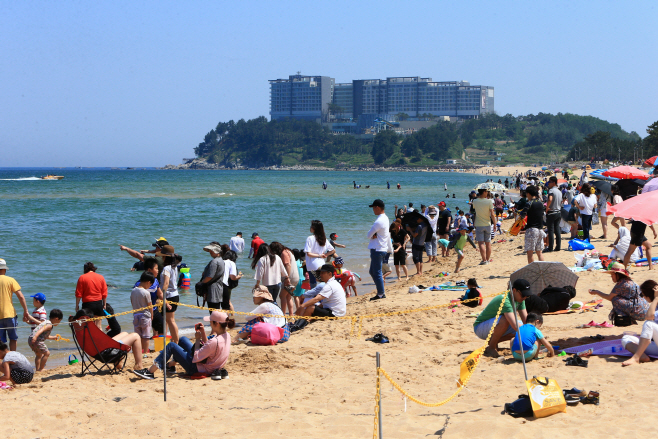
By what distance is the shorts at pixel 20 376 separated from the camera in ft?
21.1

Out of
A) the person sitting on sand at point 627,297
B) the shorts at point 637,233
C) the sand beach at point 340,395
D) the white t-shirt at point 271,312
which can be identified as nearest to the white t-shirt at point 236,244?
the white t-shirt at point 271,312

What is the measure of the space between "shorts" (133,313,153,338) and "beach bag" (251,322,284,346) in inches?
53.2

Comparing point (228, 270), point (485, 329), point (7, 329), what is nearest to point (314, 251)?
point (228, 270)

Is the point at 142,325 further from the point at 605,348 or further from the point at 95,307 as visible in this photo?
the point at 605,348

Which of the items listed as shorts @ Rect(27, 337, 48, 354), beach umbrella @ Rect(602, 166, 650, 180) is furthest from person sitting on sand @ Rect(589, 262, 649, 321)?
beach umbrella @ Rect(602, 166, 650, 180)

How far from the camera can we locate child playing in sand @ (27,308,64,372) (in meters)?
7.47

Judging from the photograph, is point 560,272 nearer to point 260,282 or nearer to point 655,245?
point 260,282

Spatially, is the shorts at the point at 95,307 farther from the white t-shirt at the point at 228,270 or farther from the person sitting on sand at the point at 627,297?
the person sitting on sand at the point at 627,297

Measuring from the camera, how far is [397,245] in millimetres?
13359

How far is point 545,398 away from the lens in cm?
484

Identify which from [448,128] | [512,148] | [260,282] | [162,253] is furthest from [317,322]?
[448,128]

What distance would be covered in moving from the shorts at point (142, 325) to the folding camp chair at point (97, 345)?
70 centimetres

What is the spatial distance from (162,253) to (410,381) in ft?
13.5

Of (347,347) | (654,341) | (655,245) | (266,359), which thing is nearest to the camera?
(654,341)
